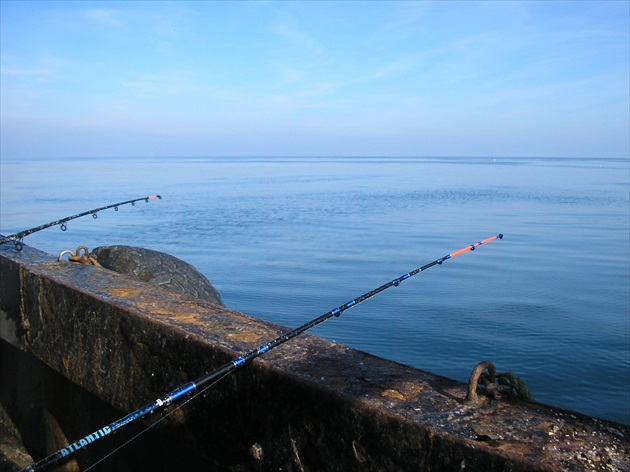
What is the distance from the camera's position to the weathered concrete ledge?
1.73 metres

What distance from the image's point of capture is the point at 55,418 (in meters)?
3.64

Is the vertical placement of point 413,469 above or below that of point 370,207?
above

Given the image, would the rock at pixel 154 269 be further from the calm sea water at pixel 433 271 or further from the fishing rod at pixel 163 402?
the fishing rod at pixel 163 402

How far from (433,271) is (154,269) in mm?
6321

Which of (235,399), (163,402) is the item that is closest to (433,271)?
(235,399)

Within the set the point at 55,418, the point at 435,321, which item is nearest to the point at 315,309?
the point at 435,321

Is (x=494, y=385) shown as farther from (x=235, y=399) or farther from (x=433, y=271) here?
(x=433, y=271)

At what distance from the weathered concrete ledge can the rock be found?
2252 millimetres

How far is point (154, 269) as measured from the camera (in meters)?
6.38

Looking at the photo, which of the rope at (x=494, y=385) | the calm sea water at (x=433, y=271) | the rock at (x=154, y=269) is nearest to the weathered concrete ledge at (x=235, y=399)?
the rope at (x=494, y=385)

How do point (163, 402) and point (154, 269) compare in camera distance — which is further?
point (154, 269)

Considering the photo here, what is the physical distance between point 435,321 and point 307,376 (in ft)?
19.5

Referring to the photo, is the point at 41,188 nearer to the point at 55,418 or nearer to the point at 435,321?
the point at 435,321

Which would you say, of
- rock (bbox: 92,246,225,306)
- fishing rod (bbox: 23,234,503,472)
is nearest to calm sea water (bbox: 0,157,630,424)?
rock (bbox: 92,246,225,306)
